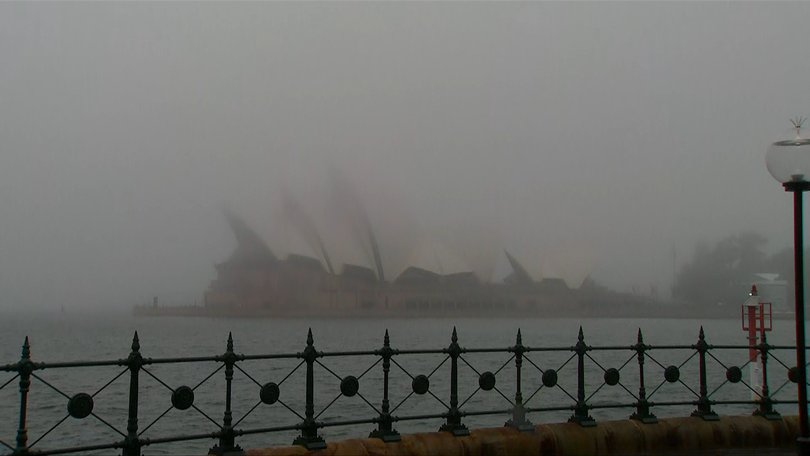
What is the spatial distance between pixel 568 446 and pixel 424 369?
28039 millimetres

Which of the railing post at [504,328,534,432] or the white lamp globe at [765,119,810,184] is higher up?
the white lamp globe at [765,119,810,184]

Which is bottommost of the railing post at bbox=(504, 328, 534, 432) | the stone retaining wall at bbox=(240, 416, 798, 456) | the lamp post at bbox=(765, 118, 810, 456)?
the stone retaining wall at bbox=(240, 416, 798, 456)

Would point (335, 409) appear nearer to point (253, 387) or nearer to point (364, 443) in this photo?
point (253, 387)

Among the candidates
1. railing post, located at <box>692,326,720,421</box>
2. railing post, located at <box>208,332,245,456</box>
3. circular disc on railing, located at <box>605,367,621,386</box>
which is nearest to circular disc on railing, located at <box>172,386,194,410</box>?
railing post, located at <box>208,332,245,456</box>

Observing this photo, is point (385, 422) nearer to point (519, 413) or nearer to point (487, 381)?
point (487, 381)

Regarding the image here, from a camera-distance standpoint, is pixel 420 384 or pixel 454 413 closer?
pixel 454 413

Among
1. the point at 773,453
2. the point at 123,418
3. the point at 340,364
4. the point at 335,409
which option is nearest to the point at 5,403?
the point at 123,418

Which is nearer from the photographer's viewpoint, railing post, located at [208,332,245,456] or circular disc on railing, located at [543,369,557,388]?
railing post, located at [208,332,245,456]

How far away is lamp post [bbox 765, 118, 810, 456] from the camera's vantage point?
632 cm

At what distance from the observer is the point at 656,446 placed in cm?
819

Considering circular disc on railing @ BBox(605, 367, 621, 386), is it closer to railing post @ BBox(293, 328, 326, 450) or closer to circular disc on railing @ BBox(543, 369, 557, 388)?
circular disc on railing @ BBox(543, 369, 557, 388)

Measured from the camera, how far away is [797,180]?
654 centimetres

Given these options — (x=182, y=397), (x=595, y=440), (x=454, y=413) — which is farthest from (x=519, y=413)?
(x=182, y=397)

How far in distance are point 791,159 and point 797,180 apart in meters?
0.19
